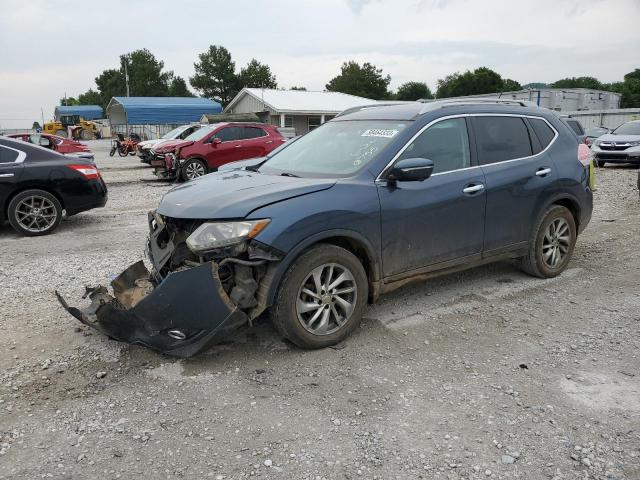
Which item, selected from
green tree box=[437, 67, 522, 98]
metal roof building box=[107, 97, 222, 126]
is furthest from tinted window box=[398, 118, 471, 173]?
green tree box=[437, 67, 522, 98]

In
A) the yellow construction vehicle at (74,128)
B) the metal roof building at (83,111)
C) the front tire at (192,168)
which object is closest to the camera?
the front tire at (192,168)

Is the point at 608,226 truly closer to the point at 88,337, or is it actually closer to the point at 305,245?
the point at 305,245

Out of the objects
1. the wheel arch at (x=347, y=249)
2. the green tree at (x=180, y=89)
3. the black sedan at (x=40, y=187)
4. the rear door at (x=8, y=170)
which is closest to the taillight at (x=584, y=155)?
the wheel arch at (x=347, y=249)

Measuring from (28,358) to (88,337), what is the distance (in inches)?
17.5

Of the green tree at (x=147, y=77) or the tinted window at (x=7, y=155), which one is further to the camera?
the green tree at (x=147, y=77)

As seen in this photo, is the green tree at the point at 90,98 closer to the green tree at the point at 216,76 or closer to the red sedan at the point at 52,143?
the green tree at the point at 216,76

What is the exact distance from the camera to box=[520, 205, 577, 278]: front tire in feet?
17.1

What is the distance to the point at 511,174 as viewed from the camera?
4.84 m

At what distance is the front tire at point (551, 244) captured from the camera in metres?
5.20

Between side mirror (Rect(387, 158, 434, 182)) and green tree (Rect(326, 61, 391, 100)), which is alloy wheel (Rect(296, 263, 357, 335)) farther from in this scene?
green tree (Rect(326, 61, 391, 100))

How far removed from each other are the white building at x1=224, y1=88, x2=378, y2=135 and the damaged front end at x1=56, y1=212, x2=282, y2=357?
3390 cm

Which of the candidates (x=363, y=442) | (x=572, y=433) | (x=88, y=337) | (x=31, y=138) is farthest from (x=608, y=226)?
(x=31, y=138)

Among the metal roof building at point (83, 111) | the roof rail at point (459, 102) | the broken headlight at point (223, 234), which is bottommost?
the broken headlight at point (223, 234)

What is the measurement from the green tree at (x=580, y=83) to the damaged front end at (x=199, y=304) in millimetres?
88669
